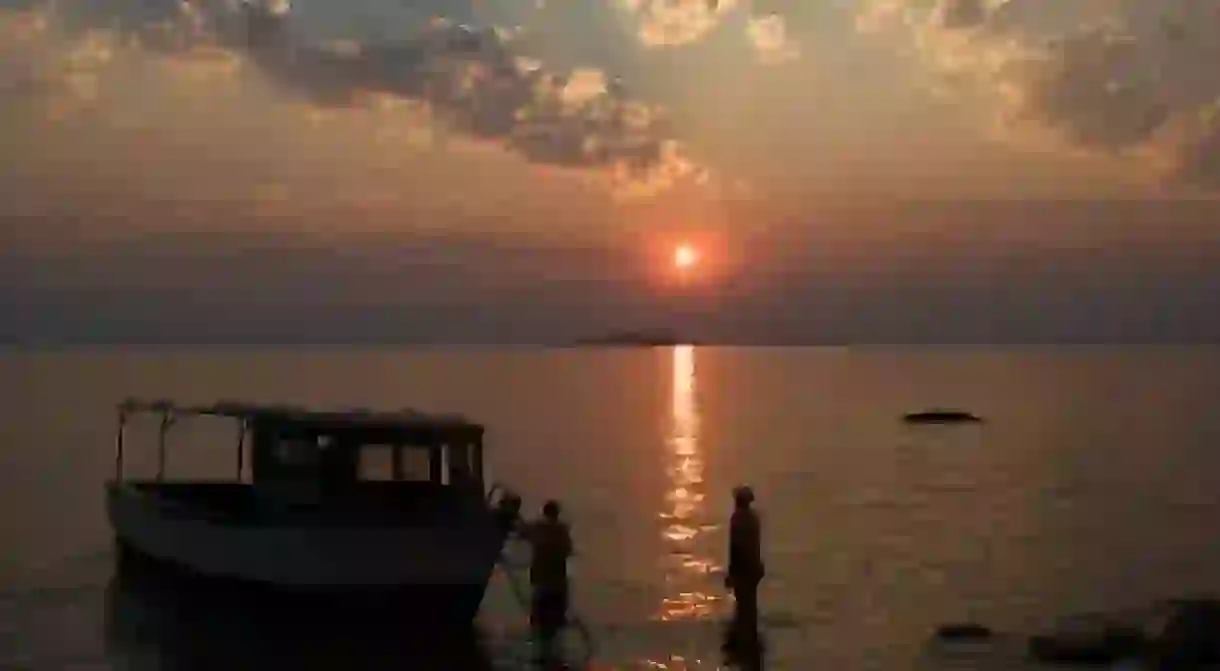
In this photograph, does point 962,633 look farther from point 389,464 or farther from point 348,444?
point 348,444

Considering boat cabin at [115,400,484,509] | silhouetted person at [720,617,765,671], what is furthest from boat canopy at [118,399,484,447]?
silhouetted person at [720,617,765,671]

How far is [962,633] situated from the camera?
24.3 m

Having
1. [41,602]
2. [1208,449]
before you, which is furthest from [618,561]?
[1208,449]

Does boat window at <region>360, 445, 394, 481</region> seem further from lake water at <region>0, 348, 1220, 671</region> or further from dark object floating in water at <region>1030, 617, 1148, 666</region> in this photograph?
dark object floating in water at <region>1030, 617, 1148, 666</region>

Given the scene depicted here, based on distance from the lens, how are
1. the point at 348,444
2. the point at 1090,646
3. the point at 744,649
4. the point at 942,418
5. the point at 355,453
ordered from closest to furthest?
the point at 744,649 → the point at 1090,646 → the point at 348,444 → the point at 355,453 → the point at 942,418

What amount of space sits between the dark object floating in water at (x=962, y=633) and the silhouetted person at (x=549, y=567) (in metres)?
8.75

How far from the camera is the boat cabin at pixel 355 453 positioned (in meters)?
23.4

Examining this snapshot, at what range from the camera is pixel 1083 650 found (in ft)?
71.7

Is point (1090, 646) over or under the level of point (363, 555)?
under

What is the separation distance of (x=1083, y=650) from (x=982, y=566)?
12898 mm

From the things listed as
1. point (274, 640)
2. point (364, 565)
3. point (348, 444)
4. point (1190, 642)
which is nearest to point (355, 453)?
point (348, 444)

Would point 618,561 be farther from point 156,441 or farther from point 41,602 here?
point 156,441

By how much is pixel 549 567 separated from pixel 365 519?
5330 millimetres

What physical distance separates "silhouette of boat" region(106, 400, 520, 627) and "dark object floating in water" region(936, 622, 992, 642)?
8818 mm
